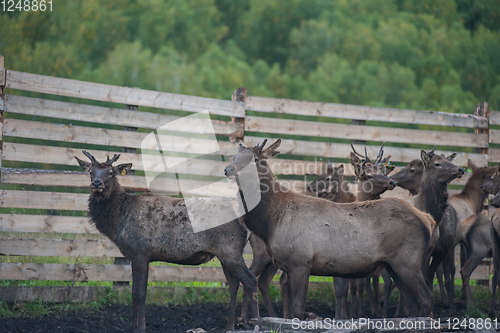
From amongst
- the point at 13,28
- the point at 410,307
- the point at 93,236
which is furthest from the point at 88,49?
the point at 410,307

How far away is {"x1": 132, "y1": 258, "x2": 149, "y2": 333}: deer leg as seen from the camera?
7.85m

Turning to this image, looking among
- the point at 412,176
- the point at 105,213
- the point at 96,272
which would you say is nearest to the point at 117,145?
the point at 105,213

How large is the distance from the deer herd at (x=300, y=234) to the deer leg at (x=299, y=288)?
0.05 ft

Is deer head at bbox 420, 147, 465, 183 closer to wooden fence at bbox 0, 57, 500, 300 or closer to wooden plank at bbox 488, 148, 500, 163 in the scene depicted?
wooden fence at bbox 0, 57, 500, 300

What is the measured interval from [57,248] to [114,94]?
3.11m

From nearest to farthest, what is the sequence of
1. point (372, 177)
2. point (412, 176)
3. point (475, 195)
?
point (372, 177) < point (412, 176) < point (475, 195)

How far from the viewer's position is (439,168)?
931cm

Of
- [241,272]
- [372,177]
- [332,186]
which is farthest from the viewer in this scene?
[332,186]

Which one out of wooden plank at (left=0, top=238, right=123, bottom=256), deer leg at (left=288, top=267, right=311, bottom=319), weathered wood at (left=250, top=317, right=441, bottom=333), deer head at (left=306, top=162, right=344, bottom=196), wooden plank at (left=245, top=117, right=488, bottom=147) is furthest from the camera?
wooden plank at (left=245, top=117, right=488, bottom=147)

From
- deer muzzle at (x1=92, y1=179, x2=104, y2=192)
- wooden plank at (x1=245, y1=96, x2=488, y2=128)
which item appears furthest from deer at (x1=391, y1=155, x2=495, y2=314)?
deer muzzle at (x1=92, y1=179, x2=104, y2=192)

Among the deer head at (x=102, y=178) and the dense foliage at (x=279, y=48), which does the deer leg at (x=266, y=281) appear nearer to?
the deer head at (x=102, y=178)

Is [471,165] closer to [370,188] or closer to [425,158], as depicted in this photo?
[425,158]

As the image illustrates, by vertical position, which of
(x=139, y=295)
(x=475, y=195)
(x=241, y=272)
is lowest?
(x=139, y=295)

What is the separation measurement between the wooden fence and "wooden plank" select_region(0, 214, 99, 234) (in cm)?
2
